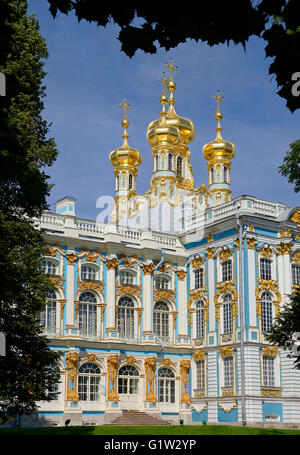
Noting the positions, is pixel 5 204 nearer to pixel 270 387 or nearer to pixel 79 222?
pixel 79 222

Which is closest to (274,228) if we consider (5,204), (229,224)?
(229,224)

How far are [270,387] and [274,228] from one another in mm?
7069

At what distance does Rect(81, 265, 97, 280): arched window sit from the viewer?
30.5 m

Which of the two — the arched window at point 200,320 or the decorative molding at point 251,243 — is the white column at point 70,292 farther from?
the decorative molding at point 251,243

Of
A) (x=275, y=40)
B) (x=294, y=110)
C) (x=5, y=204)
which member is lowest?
(x=294, y=110)

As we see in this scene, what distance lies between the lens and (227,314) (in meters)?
30.4

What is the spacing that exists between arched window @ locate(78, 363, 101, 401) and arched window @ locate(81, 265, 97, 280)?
387 cm

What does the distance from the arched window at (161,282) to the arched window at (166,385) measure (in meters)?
3.94

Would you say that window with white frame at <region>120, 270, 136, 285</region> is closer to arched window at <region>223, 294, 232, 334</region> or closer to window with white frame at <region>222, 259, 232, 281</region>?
window with white frame at <region>222, 259, 232, 281</region>

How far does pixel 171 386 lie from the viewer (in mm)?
31734

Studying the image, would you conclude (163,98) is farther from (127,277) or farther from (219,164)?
(127,277)

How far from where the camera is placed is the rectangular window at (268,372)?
29.1m

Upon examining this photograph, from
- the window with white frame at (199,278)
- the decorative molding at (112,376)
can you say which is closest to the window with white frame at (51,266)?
the decorative molding at (112,376)

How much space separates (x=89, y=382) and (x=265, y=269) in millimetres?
9229
